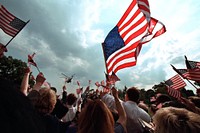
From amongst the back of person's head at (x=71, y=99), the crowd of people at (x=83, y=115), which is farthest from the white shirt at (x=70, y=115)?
the crowd of people at (x=83, y=115)

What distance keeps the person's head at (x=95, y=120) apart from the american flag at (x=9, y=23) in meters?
5.31

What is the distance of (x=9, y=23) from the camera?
6.83 m

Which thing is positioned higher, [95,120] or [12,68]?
[12,68]

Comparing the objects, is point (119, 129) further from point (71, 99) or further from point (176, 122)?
point (71, 99)


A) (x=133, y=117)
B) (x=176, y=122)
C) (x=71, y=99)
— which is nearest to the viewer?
(x=176, y=122)

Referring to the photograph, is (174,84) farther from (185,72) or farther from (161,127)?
(161,127)

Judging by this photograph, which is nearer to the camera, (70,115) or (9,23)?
(70,115)

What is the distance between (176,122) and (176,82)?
1130cm

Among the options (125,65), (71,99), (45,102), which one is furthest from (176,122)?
(125,65)

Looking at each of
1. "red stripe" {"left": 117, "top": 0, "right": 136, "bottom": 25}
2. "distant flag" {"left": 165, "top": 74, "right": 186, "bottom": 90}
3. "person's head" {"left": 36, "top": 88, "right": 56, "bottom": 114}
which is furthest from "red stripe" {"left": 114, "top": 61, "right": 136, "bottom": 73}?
"distant flag" {"left": 165, "top": 74, "right": 186, "bottom": 90}

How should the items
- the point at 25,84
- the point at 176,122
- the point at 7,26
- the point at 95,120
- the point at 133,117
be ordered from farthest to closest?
the point at 7,26
the point at 133,117
the point at 25,84
the point at 95,120
the point at 176,122

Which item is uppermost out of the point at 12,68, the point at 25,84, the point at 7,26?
the point at 12,68

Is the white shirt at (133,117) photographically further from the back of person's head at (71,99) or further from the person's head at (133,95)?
the back of person's head at (71,99)

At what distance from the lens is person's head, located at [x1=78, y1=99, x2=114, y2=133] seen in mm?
2207
